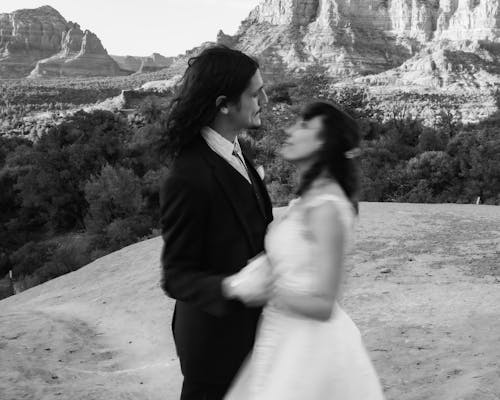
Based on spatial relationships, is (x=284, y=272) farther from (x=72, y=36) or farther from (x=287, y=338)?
(x=72, y=36)

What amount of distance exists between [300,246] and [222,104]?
0.55 metres

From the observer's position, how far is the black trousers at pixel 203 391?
204 cm

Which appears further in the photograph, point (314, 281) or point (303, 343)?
point (303, 343)

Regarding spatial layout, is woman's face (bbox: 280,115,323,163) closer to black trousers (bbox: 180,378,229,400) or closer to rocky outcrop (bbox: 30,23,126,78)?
black trousers (bbox: 180,378,229,400)

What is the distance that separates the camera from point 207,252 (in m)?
1.96

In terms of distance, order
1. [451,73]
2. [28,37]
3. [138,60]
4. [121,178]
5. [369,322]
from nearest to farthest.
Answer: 1. [369,322]
2. [121,178]
3. [451,73]
4. [28,37]
5. [138,60]

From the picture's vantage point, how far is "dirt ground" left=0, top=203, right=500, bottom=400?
4.78 metres

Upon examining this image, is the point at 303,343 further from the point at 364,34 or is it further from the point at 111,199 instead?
the point at 364,34

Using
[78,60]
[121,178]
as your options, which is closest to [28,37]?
[78,60]

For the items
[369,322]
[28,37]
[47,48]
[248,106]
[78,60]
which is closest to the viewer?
[248,106]

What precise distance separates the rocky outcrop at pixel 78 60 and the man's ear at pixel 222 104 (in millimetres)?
118857

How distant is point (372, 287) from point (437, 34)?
13328 centimetres

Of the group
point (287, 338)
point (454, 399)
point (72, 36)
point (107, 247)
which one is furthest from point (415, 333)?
point (72, 36)

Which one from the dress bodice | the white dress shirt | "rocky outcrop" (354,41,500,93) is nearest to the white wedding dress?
the dress bodice
